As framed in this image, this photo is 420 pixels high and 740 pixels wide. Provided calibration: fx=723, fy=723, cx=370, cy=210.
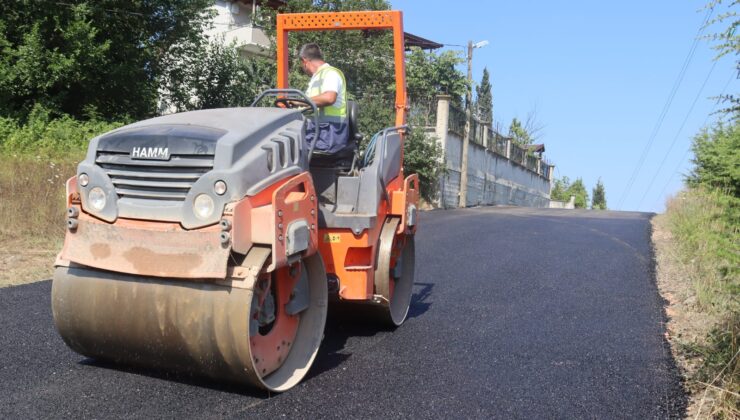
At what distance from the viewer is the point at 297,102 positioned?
5.05m

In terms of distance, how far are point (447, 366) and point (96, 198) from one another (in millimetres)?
2336

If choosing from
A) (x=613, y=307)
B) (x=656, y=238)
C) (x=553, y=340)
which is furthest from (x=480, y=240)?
(x=553, y=340)

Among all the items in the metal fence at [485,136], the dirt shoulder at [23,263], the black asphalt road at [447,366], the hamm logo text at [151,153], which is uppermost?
the metal fence at [485,136]

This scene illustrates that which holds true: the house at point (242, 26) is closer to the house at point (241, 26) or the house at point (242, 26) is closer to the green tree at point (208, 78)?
the house at point (241, 26)

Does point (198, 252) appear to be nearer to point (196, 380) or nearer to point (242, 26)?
point (196, 380)

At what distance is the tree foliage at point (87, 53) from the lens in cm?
1409

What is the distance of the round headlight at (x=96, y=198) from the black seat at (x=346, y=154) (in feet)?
5.52

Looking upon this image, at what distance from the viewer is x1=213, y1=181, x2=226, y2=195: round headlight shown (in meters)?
3.50

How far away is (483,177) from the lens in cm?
2928

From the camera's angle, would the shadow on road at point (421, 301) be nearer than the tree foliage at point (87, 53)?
Yes

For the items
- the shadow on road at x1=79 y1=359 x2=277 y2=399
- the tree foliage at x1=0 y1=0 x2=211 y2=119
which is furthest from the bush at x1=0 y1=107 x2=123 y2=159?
the shadow on road at x1=79 y1=359 x2=277 y2=399

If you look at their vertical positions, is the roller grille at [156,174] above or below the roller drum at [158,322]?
above

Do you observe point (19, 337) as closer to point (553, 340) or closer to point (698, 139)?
point (553, 340)

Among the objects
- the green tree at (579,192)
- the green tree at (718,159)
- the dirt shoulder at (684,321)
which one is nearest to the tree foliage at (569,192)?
the green tree at (579,192)
